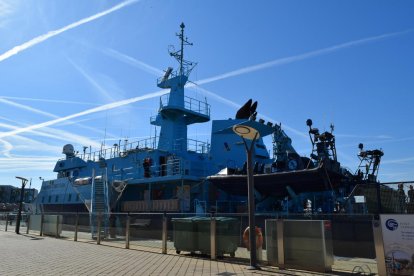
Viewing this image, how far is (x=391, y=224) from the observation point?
809 cm

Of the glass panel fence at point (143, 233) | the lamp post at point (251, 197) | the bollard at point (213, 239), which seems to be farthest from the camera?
the glass panel fence at point (143, 233)

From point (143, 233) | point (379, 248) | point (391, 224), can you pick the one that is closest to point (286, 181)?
point (143, 233)

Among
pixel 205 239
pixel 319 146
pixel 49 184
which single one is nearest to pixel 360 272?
pixel 205 239

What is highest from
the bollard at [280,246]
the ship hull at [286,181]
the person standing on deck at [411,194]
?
the ship hull at [286,181]

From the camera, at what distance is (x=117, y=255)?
1261 centimetres

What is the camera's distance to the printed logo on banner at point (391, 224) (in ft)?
26.3

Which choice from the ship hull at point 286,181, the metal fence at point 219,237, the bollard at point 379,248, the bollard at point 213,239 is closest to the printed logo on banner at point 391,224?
the bollard at point 379,248

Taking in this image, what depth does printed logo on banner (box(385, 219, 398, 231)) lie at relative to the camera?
26.3 ft

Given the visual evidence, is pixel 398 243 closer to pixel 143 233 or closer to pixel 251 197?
pixel 251 197

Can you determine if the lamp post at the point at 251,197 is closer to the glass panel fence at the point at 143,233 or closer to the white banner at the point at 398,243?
the white banner at the point at 398,243

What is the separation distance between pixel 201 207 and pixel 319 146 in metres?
7.02

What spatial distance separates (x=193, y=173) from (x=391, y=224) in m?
16.7

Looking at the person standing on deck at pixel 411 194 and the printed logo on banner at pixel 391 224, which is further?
the person standing on deck at pixel 411 194

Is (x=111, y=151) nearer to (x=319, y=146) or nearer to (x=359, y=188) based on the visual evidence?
(x=319, y=146)
